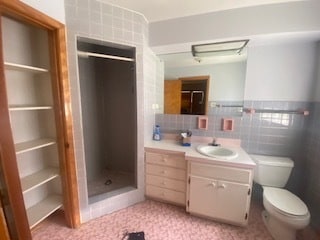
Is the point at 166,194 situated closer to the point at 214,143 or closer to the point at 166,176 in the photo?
the point at 166,176

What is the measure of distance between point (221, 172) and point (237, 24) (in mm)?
1580

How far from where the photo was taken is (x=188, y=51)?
2.10 m

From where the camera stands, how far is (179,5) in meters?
1.59

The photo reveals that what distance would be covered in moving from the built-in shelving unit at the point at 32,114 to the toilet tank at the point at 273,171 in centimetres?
A: 224

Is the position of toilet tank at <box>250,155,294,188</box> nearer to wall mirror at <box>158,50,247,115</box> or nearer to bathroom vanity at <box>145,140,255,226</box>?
bathroom vanity at <box>145,140,255,226</box>

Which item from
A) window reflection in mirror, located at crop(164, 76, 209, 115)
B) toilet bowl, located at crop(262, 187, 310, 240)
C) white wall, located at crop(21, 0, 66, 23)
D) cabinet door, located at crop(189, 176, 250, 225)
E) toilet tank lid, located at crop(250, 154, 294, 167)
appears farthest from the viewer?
window reflection in mirror, located at crop(164, 76, 209, 115)

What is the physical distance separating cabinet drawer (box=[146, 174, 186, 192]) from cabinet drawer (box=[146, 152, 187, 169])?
20 cm

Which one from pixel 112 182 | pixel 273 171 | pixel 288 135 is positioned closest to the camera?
pixel 273 171

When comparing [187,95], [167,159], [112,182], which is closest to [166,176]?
[167,159]

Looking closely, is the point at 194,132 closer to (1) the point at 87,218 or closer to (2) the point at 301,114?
(2) the point at 301,114

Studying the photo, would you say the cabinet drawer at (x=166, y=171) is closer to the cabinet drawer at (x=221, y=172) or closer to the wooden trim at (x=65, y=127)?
the cabinet drawer at (x=221, y=172)

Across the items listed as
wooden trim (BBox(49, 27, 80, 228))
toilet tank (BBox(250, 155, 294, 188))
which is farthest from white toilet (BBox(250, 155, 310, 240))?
wooden trim (BBox(49, 27, 80, 228))

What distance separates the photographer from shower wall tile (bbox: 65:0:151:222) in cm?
147

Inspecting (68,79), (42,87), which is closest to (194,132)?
(68,79)
